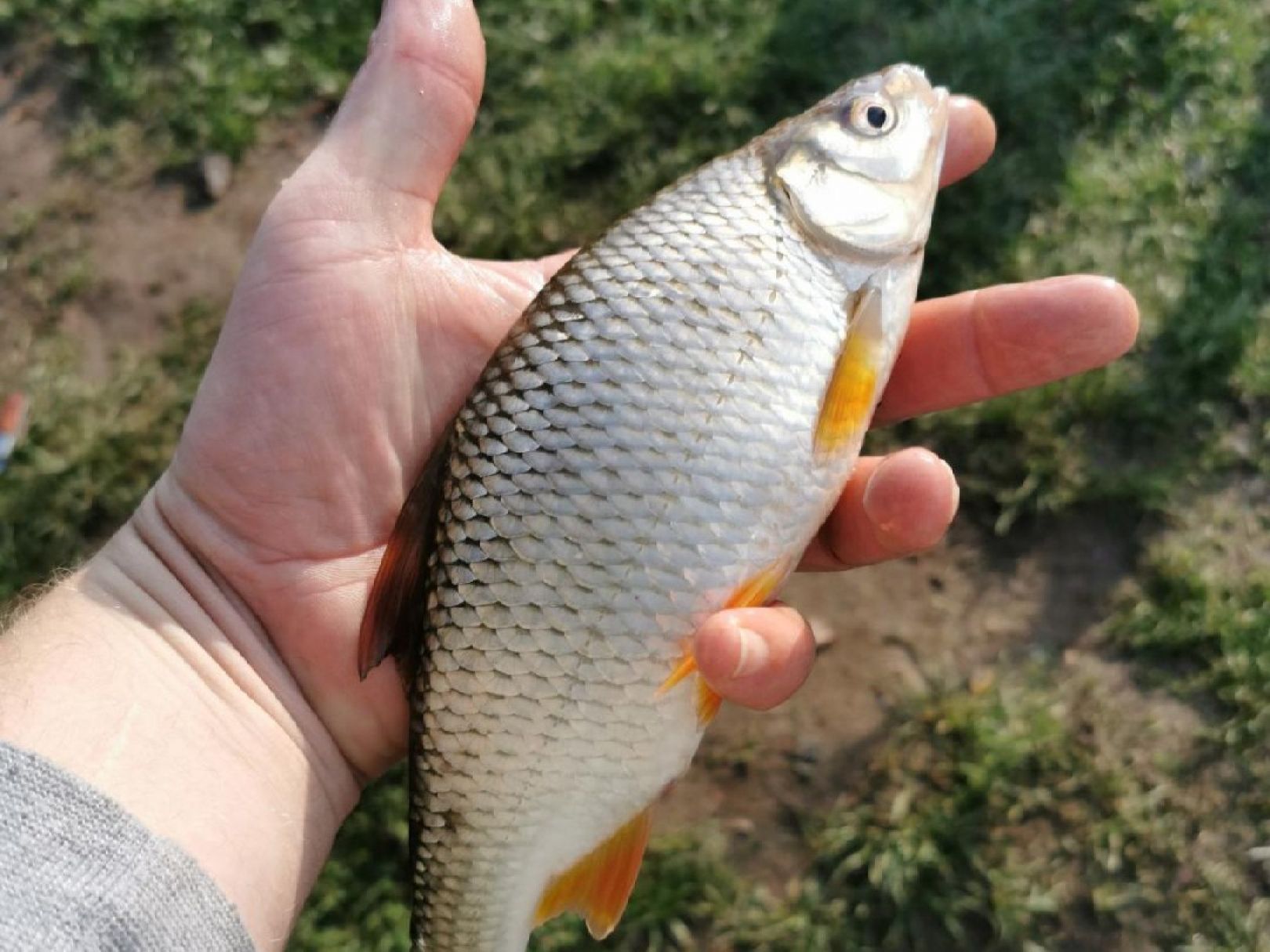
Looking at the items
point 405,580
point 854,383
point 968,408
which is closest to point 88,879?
point 405,580

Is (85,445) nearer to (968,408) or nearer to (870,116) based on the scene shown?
(870,116)

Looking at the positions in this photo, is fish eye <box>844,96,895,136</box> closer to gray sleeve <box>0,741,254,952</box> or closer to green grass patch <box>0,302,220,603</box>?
gray sleeve <box>0,741,254,952</box>

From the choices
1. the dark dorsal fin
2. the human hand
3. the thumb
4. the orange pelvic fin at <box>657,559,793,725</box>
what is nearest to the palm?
the human hand

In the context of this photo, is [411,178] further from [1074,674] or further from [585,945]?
[1074,674]

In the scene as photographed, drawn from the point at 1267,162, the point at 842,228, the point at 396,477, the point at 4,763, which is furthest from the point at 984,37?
the point at 4,763

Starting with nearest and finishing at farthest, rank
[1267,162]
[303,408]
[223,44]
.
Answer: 1. [303,408]
2. [1267,162]
3. [223,44]

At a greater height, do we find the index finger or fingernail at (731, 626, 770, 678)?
the index finger
